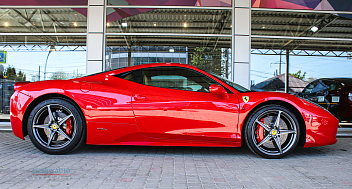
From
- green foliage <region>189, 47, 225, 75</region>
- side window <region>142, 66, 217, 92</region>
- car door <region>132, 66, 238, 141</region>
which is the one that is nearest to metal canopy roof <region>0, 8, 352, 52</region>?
green foliage <region>189, 47, 225, 75</region>

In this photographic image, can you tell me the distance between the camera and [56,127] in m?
2.98

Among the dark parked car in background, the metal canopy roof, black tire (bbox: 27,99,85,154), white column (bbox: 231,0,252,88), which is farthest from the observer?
the dark parked car in background

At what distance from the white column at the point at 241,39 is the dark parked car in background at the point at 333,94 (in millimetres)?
1845

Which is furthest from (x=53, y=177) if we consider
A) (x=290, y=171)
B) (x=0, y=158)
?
(x=290, y=171)

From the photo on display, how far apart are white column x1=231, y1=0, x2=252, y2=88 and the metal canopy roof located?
19cm

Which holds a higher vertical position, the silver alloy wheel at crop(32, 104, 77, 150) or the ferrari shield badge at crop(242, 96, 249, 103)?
the ferrari shield badge at crop(242, 96, 249, 103)

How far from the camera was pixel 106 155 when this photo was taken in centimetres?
306

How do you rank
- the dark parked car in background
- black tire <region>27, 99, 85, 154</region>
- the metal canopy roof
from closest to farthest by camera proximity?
black tire <region>27, 99, 85, 154</region> < the metal canopy roof < the dark parked car in background

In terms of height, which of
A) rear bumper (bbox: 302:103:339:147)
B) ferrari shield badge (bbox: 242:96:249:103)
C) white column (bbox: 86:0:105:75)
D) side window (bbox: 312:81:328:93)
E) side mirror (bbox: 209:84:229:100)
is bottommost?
rear bumper (bbox: 302:103:339:147)

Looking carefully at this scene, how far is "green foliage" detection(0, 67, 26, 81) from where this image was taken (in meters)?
6.55

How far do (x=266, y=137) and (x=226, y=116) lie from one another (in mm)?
587

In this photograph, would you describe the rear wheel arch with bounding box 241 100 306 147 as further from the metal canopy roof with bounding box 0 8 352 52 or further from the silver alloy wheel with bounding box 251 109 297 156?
the metal canopy roof with bounding box 0 8 352 52

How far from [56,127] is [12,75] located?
4.98 m

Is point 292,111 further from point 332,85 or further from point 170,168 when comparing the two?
point 332,85
